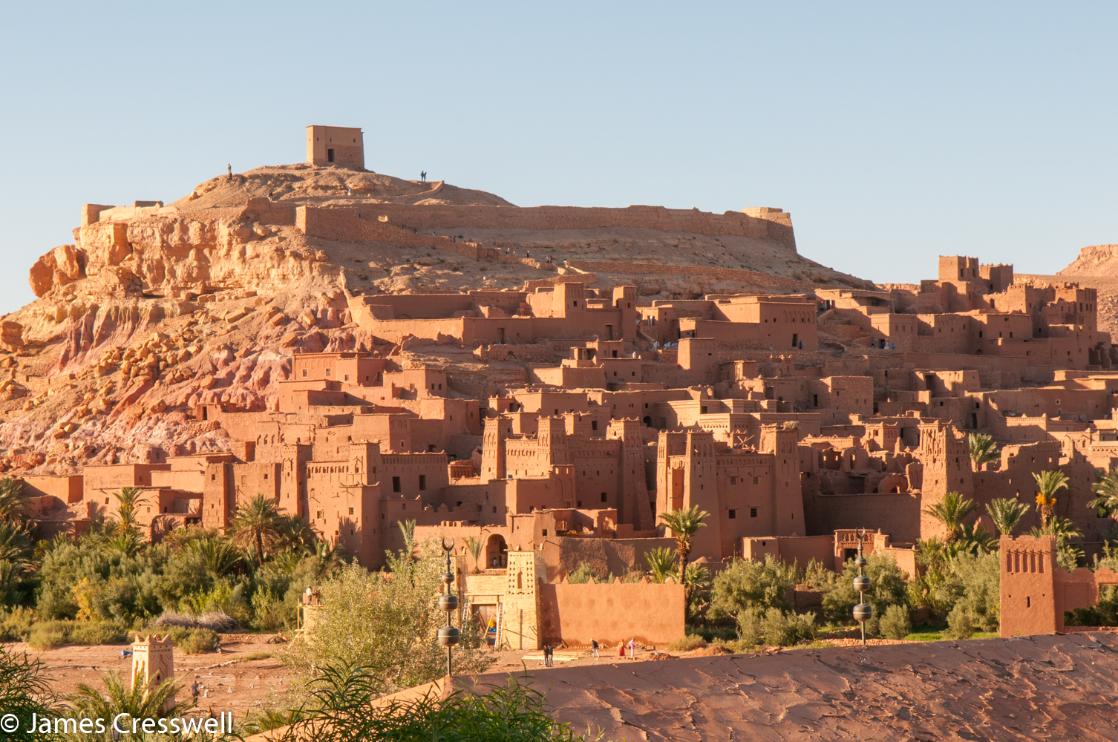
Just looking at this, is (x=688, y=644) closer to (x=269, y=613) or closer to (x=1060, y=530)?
(x=1060, y=530)

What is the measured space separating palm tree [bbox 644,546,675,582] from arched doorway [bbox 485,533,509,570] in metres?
2.95

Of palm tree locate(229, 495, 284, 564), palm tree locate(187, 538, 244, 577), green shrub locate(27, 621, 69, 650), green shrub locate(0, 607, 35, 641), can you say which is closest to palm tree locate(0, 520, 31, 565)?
green shrub locate(0, 607, 35, 641)

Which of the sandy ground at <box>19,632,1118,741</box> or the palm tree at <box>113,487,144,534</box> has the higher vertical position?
the palm tree at <box>113,487,144,534</box>

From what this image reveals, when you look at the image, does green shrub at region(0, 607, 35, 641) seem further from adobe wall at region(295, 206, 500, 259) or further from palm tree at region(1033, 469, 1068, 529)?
palm tree at region(1033, 469, 1068, 529)

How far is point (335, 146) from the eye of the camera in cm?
7775

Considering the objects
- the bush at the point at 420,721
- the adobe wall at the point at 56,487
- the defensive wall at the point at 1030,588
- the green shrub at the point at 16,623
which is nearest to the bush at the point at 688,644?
the defensive wall at the point at 1030,588

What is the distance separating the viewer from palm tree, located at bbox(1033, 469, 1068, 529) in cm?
4500

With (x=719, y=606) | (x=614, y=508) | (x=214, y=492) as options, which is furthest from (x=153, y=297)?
(x=719, y=606)

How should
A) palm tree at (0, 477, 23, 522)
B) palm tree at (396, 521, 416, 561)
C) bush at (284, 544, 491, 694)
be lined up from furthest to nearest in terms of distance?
palm tree at (0, 477, 23, 522) → palm tree at (396, 521, 416, 561) → bush at (284, 544, 491, 694)

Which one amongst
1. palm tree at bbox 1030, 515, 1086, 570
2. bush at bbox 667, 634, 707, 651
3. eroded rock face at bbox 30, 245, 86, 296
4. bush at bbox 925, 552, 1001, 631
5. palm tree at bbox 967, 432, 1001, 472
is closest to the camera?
bush at bbox 667, 634, 707, 651

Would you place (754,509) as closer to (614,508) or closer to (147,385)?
(614,508)

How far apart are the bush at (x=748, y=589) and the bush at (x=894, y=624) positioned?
7.35 feet

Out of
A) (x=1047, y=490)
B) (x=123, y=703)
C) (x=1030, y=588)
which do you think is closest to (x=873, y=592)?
(x=1030, y=588)

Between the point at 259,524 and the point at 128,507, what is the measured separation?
15.3 feet
